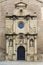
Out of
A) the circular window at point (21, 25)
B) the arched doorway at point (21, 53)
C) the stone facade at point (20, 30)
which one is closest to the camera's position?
the stone facade at point (20, 30)

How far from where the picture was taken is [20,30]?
90.2 feet

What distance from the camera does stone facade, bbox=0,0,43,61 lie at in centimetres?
2717

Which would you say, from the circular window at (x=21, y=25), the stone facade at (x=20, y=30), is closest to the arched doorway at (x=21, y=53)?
the stone facade at (x=20, y=30)

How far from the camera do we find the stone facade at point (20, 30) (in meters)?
27.2

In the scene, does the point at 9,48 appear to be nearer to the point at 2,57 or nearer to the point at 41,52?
the point at 2,57

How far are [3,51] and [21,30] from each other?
2.59m

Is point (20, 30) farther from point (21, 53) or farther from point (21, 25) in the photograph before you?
point (21, 53)

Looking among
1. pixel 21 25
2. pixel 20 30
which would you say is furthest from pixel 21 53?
pixel 21 25

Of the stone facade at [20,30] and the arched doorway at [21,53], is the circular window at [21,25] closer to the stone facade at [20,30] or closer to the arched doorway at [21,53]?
the stone facade at [20,30]

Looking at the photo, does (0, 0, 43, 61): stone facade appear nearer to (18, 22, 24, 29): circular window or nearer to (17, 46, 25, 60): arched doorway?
(18, 22, 24, 29): circular window

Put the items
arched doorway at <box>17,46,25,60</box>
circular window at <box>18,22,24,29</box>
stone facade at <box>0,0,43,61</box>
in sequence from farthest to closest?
circular window at <box>18,22,24,29</box> < arched doorway at <box>17,46,25,60</box> < stone facade at <box>0,0,43,61</box>

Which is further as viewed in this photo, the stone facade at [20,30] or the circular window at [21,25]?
the circular window at [21,25]

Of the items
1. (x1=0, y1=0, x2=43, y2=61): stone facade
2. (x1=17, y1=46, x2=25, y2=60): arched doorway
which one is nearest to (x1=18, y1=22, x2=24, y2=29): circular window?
(x1=0, y1=0, x2=43, y2=61): stone facade

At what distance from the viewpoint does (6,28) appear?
27359 mm
